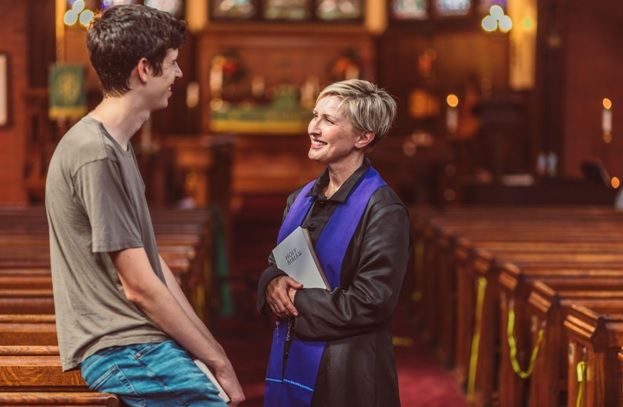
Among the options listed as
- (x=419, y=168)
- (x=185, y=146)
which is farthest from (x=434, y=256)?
(x=419, y=168)

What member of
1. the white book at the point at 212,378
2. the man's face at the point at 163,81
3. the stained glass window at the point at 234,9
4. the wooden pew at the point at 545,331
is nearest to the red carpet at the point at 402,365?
the wooden pew at the point at 545,331

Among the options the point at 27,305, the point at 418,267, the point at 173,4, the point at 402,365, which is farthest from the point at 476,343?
the point at 173,4

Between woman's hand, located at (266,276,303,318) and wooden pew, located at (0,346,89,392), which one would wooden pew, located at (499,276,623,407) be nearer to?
woman's hand, located at (266,276,303,318)

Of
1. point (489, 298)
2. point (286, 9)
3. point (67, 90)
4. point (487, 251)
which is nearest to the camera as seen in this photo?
point (489, 298)

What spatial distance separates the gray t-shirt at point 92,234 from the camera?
78.6 inches

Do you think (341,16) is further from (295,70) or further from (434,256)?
(434,256)

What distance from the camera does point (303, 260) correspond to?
2574mm

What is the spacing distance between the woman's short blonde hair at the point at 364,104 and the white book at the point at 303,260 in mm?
311

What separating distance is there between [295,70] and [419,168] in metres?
5.83

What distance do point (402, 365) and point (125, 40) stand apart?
4.32 metres

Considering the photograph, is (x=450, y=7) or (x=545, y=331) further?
(x=450, y=7)

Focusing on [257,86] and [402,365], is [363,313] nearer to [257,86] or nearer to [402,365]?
[402,365]

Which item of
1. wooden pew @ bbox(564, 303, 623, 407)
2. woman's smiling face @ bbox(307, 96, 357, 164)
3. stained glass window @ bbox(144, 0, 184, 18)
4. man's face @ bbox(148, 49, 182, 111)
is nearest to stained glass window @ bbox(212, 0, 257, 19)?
stained glass window @ bbox(144, 0, 184, 18)

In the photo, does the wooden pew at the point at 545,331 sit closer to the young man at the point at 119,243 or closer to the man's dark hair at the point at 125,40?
the young man at the point at 119,243
